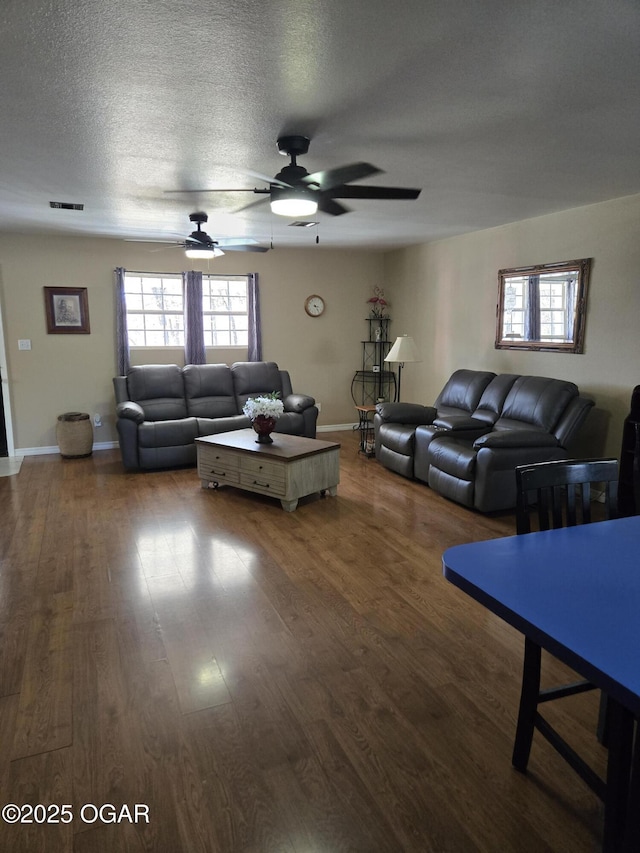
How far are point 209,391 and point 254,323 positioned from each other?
49.0 inches

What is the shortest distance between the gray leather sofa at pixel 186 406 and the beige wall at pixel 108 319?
0.59 metres

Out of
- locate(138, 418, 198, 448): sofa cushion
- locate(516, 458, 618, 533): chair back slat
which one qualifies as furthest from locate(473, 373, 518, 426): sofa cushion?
locate(516, 458, 618, 533): chair back slat

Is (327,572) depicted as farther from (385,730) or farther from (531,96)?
(531,96)

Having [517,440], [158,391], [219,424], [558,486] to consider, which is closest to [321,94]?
[558,486]

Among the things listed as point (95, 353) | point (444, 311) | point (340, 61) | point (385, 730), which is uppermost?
point (340, 61)

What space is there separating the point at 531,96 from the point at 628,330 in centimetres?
260

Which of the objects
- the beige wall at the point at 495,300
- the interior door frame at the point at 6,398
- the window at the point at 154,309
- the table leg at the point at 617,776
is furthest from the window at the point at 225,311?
the table leg at the point at 617,776

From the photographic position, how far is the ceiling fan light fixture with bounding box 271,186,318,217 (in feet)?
9.21

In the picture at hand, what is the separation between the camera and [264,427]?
477cm

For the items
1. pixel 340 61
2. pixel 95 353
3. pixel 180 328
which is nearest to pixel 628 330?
pixel 340 61

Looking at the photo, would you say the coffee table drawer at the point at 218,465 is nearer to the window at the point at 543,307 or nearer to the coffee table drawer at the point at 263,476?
the coffee table drawer at the point at 263,476

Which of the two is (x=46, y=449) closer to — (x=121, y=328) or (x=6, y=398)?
(x=6, y=398)

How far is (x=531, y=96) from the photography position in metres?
2.33

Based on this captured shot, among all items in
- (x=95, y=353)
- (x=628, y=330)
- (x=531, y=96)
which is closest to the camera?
(x=531, y=96)
